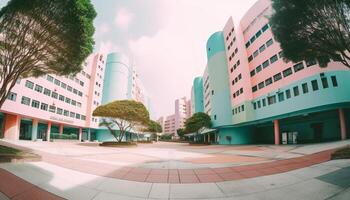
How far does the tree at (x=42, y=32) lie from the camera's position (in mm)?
9344

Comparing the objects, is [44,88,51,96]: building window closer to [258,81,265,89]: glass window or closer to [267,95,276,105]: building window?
[258,81,265,89]: glass window

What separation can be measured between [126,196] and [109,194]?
0.51 m

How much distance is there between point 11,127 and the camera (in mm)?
27125

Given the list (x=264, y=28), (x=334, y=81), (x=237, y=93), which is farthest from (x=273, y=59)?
(x=237, y=93)

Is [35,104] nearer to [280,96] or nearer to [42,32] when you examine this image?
[42,32]

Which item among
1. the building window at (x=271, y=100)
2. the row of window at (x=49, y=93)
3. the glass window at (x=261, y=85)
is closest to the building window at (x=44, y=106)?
the row of window at (x=49, y=93)

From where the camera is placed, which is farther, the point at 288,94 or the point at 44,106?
the point at 44,106

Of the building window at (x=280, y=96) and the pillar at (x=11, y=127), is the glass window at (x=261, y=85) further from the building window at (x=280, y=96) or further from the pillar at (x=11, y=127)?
the pillar at (x=11, y=127)

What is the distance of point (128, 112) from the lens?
27.3 meters

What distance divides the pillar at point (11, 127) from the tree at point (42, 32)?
23.2 m

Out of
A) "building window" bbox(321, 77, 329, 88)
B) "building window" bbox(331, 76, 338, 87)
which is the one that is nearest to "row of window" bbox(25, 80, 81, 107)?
"building window" bbox(321, 77, 329, 88)

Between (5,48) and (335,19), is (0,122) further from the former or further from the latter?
(335,19)

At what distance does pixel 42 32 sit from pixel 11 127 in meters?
26.9

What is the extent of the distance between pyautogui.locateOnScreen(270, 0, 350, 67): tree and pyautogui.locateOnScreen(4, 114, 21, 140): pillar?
124 ft
